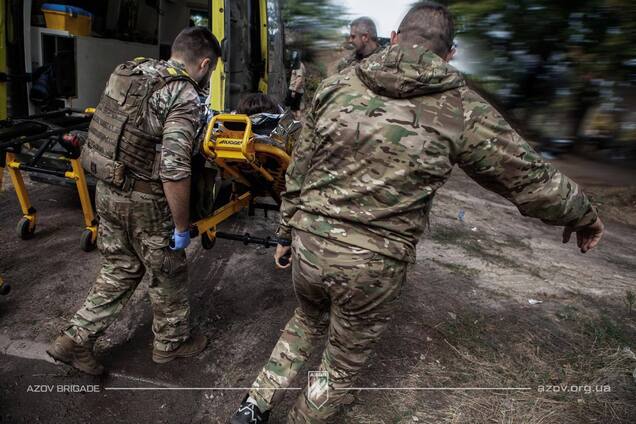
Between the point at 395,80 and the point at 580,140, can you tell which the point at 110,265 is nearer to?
the point at 395,80

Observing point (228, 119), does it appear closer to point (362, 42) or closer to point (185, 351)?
point (185, 351)

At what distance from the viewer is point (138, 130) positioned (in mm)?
2176

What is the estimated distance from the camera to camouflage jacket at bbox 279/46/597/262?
1603 mm

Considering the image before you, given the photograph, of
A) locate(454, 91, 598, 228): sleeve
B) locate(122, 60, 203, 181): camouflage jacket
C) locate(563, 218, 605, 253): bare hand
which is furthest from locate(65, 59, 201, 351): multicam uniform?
locate(563, 218, 605, 253): bare hand

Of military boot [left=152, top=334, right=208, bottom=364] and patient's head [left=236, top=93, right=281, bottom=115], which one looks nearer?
military boot [left=152, top=334, right=208, bottom=364]

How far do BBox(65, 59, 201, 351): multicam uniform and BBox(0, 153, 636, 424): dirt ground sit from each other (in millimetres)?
345

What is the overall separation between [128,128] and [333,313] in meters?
1.33

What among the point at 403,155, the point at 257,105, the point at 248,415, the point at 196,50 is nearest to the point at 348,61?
the point at 257,105

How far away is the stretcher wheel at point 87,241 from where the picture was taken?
3557 millimetres

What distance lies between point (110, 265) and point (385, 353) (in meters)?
1.64

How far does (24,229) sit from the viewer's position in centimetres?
373

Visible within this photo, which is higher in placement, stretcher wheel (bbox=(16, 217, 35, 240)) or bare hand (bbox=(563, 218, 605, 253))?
bare hand (bbox=(563, 218, 605, 253))

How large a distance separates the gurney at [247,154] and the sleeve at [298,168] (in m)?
0.13

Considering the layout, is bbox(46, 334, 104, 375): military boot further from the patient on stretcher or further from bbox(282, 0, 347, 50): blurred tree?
bbox(282, 0, 347, 50): blurred tree
